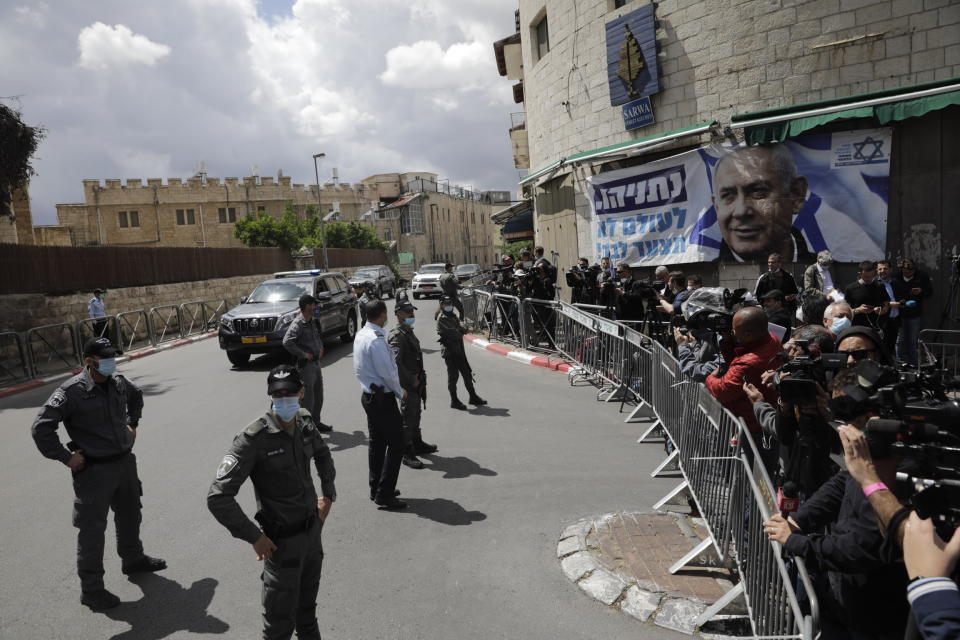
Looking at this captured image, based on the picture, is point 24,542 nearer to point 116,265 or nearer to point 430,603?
point 430,603

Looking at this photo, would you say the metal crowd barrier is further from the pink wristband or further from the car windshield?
the pink wristband

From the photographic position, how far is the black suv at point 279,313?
41.3 feet

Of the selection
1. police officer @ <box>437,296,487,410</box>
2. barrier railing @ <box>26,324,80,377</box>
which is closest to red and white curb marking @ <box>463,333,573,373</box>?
police officer @ <box>437,296,487,410</box>

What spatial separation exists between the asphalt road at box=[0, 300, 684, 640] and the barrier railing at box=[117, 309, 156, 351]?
8.85 meters

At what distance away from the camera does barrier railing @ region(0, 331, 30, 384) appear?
13109 mm

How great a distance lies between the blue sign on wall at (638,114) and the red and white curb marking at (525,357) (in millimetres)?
5357

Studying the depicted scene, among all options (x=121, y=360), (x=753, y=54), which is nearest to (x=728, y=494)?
(x=753, y=54)

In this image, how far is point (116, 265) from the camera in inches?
794

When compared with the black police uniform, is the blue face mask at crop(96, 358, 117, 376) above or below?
above

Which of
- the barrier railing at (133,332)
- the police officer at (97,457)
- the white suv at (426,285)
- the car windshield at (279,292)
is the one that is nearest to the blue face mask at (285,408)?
the police officer at (97,457)

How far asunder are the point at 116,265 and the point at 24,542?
17505 millimetres

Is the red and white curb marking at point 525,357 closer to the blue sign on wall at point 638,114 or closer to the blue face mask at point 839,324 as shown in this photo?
the blue face mask at point 839,324

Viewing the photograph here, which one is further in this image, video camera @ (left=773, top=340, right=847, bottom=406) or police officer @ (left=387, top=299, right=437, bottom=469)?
police officer @ (left=387, top=299, right=437, bottom=469)

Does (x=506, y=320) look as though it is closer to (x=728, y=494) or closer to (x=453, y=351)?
(x=453, y=351)
